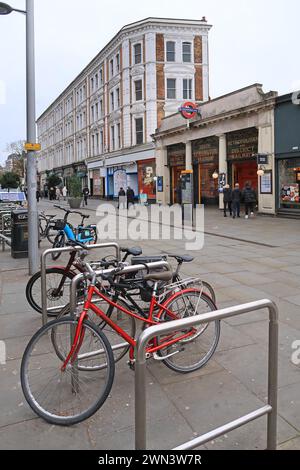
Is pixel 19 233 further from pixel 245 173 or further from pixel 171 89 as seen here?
pixel 171 89

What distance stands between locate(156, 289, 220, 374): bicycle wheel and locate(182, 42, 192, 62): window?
3397cm

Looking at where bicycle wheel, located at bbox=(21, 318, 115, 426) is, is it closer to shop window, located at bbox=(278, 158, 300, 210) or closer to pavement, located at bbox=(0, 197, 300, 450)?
pavement, located at bbox=(0, 197, 300, 450)

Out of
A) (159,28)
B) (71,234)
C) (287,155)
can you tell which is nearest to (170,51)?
(159,28)

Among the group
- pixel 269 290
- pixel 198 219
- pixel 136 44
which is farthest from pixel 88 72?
pixel 269 290

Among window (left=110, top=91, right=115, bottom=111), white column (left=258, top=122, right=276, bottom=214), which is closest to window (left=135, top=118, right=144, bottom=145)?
window (left=110, top=91, right=115, bottom=111)

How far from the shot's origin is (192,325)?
224cm

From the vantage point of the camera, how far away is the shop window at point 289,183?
17.8 metres

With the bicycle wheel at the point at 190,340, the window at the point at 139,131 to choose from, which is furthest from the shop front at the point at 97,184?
the bicycle wheel at the point at 190,340

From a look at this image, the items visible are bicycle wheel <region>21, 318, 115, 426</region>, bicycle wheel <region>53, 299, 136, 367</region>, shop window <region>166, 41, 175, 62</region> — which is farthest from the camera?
shop window <region>166, 41, 175, 62</region>

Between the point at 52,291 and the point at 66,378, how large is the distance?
6.58ft

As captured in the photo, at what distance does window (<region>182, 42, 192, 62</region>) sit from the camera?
3397 centimetres

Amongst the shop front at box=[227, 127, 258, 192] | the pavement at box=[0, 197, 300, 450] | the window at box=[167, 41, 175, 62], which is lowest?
the pavement at box=[0, 197, 300, 450]

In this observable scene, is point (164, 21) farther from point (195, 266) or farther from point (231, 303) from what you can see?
point (231, 303)

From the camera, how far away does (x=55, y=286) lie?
5039 mm
